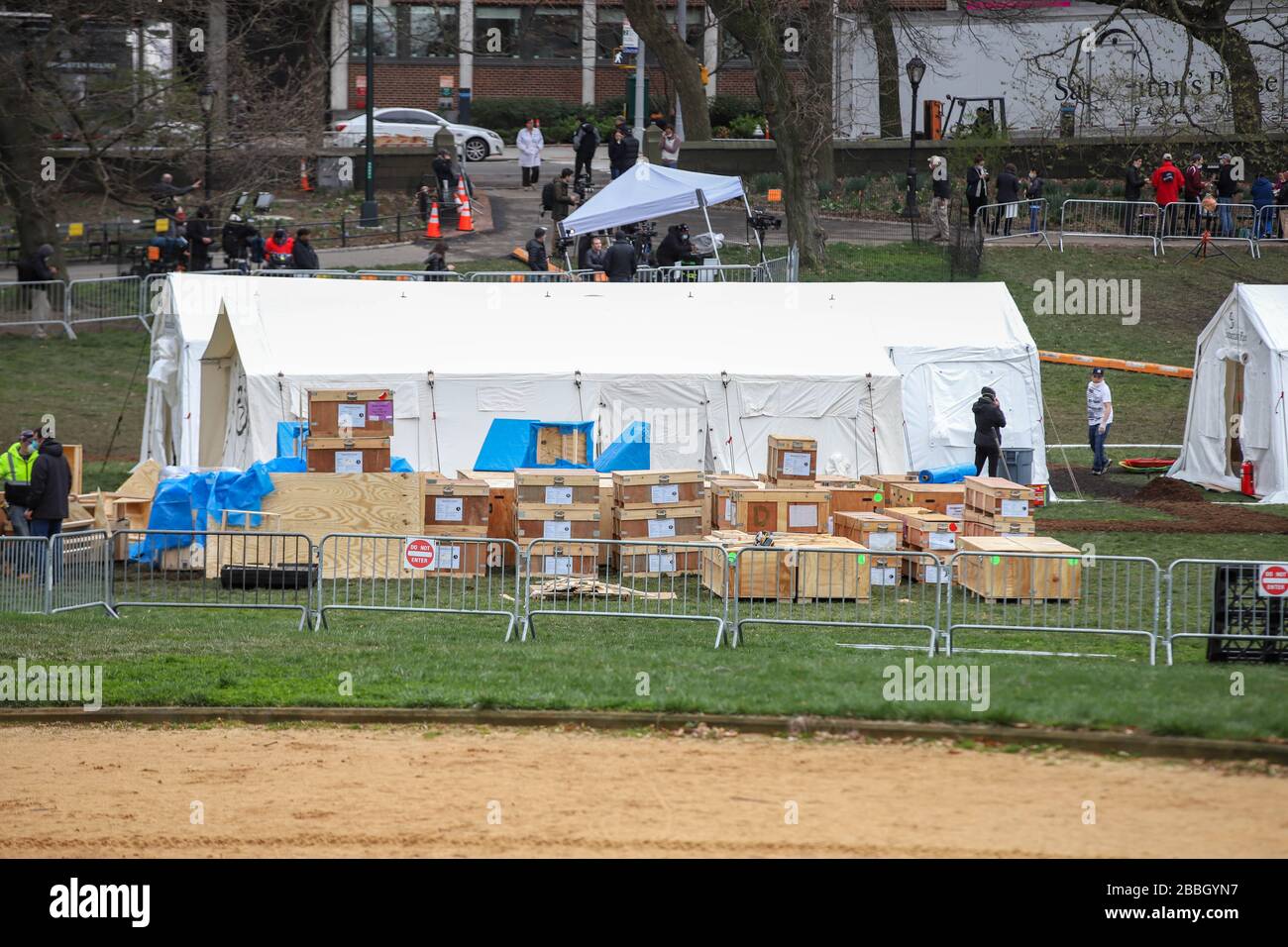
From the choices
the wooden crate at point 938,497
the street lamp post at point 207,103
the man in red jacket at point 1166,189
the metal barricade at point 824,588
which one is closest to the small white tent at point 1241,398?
the wooden crate at point 938,497

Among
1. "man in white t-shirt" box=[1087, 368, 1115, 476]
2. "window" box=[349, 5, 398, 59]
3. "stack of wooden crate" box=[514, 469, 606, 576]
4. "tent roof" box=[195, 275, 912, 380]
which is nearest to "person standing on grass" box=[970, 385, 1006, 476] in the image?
"tent roof" box=[195, 275, 912, 380]

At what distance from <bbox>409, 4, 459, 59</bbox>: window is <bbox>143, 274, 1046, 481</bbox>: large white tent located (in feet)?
119

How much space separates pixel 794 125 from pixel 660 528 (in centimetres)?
1908

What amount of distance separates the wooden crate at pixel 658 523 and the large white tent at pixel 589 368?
3973 mm

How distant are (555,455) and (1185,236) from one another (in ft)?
78.2

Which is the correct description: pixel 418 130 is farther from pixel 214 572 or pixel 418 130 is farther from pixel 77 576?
pixel 77 576

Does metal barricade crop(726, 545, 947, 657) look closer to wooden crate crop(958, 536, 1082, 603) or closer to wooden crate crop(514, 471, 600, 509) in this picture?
wooden crate crop(958, 536, 1082, 603)

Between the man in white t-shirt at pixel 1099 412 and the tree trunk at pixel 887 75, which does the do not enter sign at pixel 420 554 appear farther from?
the tree trunk at pixel 887 75

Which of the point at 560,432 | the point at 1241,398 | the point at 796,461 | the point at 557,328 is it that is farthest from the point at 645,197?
the point at 796,461

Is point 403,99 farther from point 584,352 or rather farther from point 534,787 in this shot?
point 534,787

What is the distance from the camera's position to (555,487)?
59.8 feet

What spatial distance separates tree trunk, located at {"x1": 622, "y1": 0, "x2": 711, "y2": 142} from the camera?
4031 centimetres

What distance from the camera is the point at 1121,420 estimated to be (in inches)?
1222
